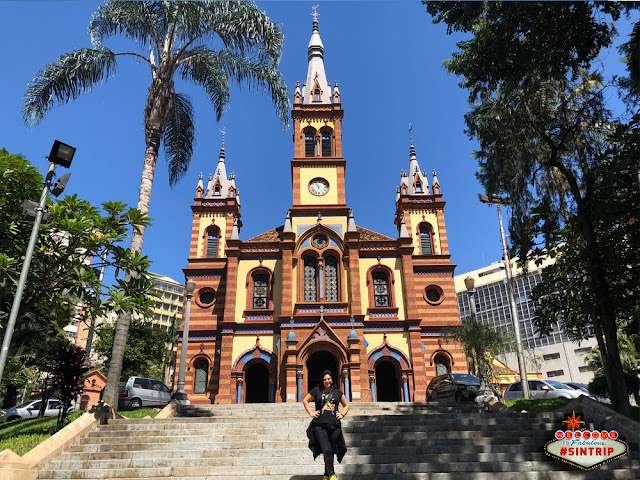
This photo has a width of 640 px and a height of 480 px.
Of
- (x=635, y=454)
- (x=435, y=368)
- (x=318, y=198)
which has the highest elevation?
(x=318, y=198)

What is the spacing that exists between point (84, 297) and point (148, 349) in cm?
3388

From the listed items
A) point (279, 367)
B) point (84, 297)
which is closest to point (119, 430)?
point (84, 297)

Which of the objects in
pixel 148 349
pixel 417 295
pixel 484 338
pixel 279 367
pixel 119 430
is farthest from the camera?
pixel 148 349

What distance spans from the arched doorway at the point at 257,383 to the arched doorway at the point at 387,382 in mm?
6695

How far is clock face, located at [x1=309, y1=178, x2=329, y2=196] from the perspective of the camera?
3077 cm

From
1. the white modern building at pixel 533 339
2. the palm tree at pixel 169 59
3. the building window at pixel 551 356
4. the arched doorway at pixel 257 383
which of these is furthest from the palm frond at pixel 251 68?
the building window at pixel 551 356

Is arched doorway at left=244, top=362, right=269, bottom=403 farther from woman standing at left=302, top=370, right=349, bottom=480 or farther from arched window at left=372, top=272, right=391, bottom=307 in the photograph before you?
woman standing at left=302, top=370, right=349, bottom=480

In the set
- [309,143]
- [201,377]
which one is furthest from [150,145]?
[309,143]

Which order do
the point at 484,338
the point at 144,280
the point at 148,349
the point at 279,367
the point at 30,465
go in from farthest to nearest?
the point at 148,349 → the point at 279,367 → the point at 484,338 → the point at 144,280 → the point at 30,465

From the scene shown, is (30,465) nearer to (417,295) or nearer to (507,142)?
(507,142)

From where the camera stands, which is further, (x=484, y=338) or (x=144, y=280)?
(x=484, y=338)

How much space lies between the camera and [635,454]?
9.24 m

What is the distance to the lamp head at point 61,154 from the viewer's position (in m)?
10.6
